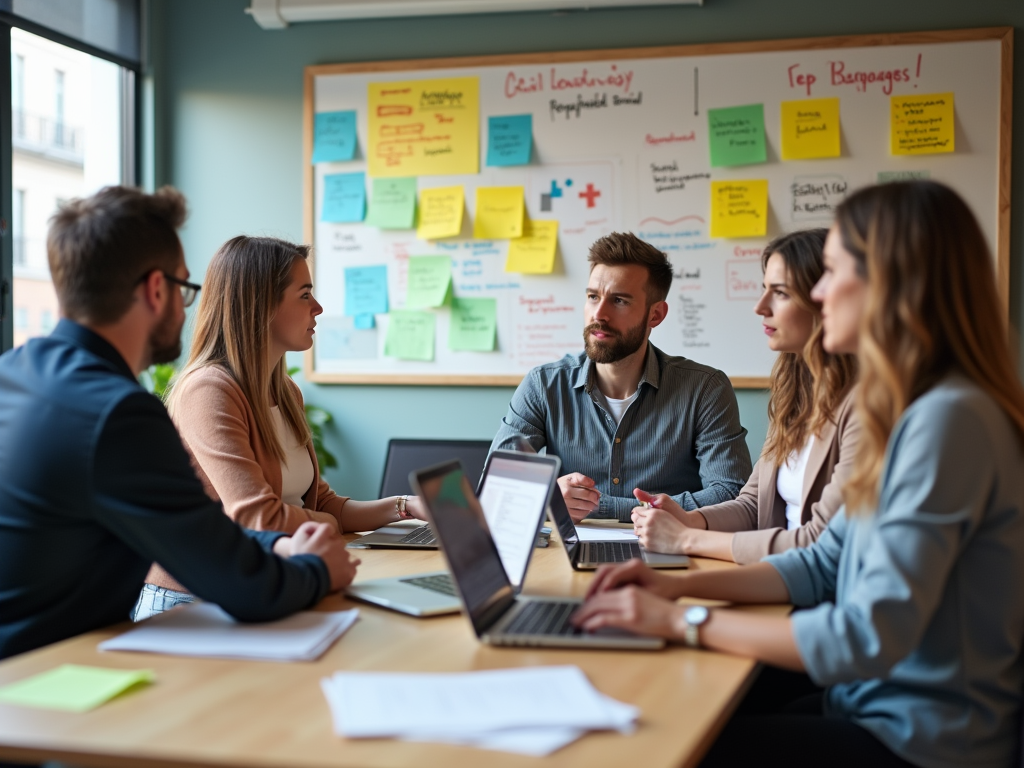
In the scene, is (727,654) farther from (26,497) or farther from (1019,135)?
(1019,135)

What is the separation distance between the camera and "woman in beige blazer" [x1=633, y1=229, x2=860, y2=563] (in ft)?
5.99

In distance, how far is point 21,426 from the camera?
1.36m

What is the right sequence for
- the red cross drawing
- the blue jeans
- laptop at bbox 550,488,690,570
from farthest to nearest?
the red cross drawing → the blue jeans → laptop at bbox 550,488,690,570

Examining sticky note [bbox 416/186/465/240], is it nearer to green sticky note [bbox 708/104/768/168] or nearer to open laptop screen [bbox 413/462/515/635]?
green sticky note [bbox 708/104/768/168]

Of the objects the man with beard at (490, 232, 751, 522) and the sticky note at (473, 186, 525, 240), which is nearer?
the man with beard at (490, 232, 751, 522)

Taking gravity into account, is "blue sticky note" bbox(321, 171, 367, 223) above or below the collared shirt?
above

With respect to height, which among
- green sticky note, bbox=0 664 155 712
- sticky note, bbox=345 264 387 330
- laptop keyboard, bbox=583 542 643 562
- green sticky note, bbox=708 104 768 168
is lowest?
laptop keyboard, bbox=583 542 643 562

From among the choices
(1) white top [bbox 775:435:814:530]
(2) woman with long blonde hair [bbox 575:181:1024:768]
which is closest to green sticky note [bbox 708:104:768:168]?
(1) white top [bbox 775:435:814:530]

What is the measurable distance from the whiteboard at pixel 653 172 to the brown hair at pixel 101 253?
7.38ft

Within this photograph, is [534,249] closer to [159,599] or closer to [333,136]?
[333,136]

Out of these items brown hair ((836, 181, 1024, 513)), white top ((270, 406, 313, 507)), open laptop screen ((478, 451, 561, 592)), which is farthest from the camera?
white top ((270, 406, 313, 507))

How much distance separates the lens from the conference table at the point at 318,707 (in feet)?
3.13

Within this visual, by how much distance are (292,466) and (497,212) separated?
1.75 m

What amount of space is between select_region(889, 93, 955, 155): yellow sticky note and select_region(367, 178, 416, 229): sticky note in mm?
1736
